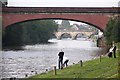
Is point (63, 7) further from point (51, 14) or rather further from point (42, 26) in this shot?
point (42, 26)

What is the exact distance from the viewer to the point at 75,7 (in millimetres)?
83125

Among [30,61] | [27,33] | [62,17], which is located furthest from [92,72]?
[27,33]

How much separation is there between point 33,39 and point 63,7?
1510 inches

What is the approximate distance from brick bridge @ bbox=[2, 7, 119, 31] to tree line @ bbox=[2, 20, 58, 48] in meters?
3.69

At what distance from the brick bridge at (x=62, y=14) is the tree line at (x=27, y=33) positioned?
12.1 feet

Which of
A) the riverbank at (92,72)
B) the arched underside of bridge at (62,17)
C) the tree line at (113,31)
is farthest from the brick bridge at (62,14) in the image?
the riverbank at (92,72)

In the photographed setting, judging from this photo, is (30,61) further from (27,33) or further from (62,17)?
(27,33)

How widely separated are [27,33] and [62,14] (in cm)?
3174

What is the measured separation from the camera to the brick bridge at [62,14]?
8306 cm

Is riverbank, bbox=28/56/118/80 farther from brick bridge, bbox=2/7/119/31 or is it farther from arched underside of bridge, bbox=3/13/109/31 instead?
arched underside of bridge, bbox=3/13/109/31

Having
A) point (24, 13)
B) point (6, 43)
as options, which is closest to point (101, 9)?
point (24, 13)

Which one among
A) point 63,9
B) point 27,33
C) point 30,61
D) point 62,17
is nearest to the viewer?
point 30,61

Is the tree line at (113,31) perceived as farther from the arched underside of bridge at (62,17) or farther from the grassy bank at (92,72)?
the grassy bank at (92,72)

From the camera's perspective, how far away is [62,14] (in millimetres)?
82938
